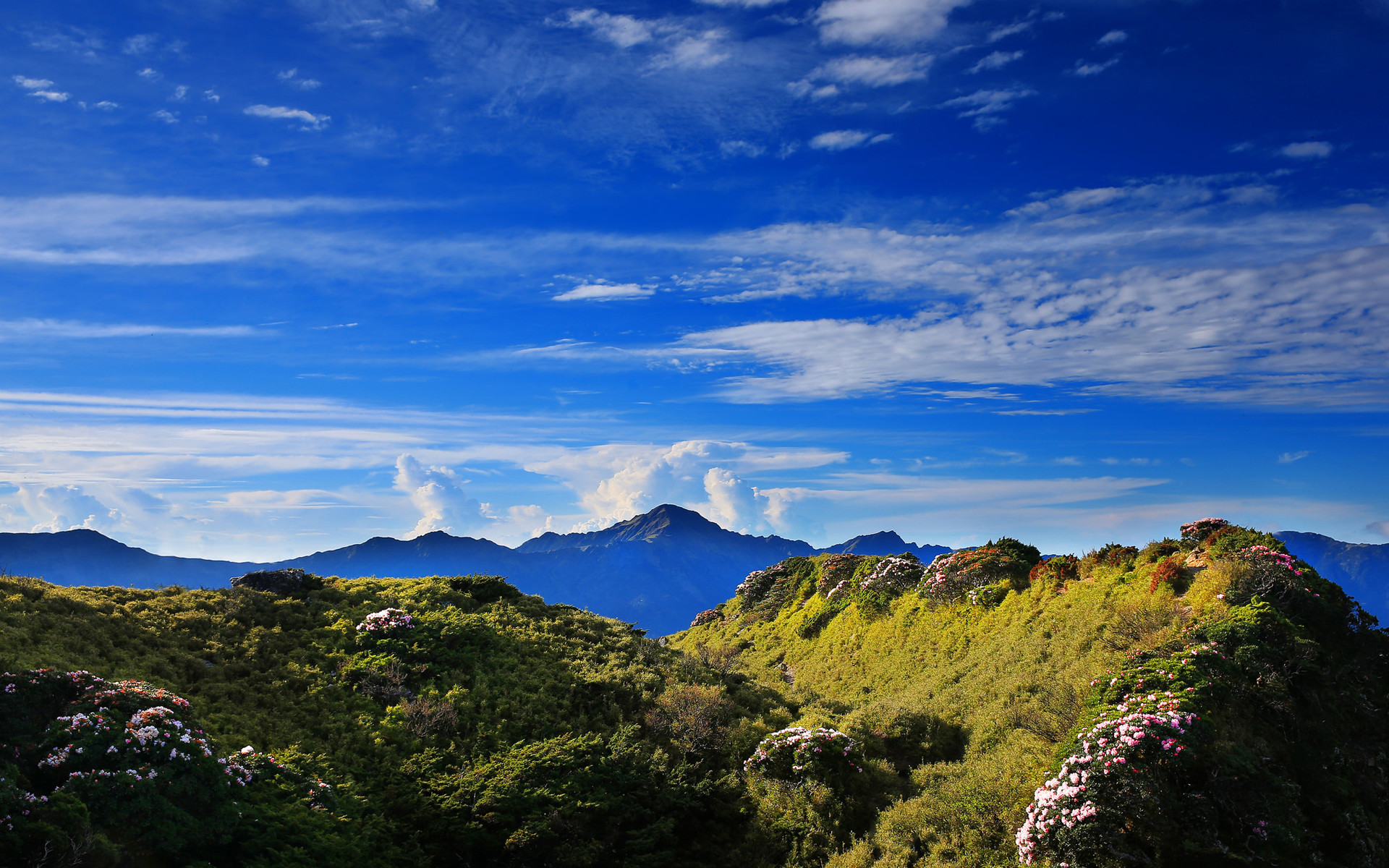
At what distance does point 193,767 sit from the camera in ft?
54.9

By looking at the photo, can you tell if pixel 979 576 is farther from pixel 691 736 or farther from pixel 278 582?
pixel 278 582

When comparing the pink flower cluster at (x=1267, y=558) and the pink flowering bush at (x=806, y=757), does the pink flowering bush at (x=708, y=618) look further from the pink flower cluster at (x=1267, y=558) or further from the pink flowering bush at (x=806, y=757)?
the pink flower cluster at (x=1267, y=558)

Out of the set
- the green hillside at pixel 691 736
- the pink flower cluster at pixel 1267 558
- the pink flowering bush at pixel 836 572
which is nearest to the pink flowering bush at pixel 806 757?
the green hillside at pixel 691 736

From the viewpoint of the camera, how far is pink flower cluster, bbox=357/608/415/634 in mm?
30625

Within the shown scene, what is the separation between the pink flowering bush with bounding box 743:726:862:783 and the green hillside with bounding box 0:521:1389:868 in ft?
0.36

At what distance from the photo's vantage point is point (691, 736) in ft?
81.9

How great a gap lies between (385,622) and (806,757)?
19.7 metres

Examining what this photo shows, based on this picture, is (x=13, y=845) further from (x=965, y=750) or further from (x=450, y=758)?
(x=965, y=750)

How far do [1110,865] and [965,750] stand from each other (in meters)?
7.61

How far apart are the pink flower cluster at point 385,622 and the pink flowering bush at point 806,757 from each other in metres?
17.0

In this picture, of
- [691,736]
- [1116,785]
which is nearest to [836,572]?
[691,736]

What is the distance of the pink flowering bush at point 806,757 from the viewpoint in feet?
73.2

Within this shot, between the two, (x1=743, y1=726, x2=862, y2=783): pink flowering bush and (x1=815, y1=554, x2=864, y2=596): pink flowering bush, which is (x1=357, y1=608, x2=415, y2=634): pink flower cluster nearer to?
(x1=743, y1=726, x2=862, y2=783): pink flowering bush

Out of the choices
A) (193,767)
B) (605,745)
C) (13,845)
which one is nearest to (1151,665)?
(605,745)
